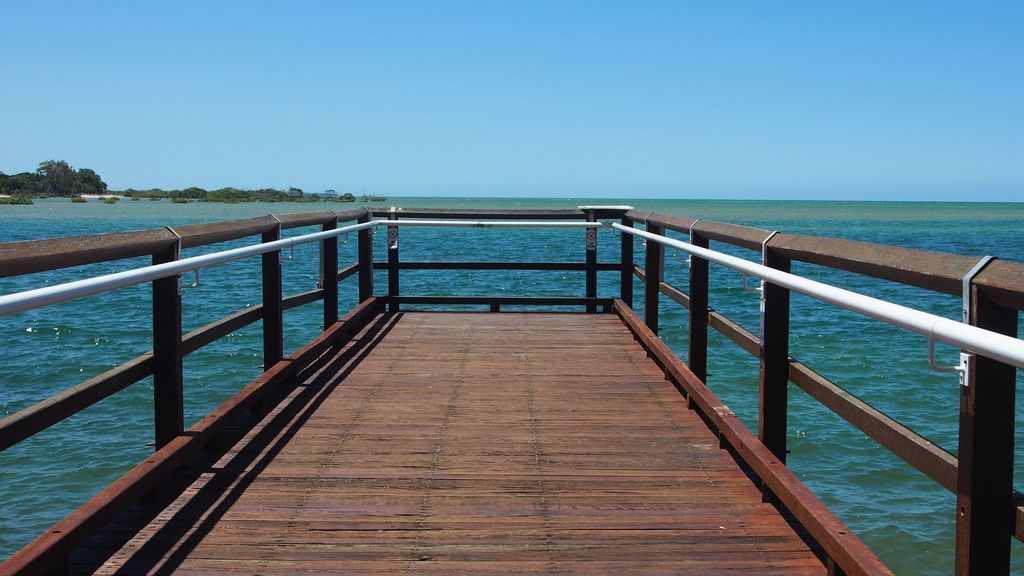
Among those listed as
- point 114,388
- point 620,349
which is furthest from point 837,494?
point 114,388

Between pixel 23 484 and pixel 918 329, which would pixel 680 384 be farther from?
pixel 23 484

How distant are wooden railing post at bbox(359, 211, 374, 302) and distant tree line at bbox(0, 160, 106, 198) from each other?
132m

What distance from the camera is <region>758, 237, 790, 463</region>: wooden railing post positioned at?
319 centimetres

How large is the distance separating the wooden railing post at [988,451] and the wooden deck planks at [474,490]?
2.58ft

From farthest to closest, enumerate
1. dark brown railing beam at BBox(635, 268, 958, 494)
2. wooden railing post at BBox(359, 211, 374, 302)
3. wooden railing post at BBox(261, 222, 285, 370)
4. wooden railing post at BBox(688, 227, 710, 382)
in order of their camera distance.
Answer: wooden railing post at BBox(359, 211, 374, 302) → wooden railing post at BBox(261, 222, 285, 370) → wooden railing post at BBox(688, 227, 710, 382) → dark brown railing beam at BBox(635, 268, 958, 494)

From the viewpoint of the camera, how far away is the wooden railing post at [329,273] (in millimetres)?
6012

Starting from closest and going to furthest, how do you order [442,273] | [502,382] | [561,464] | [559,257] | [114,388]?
[114,388] < [561,464] < [502,382] < [442,273] < [559,257]

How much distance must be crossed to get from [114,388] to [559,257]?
3054 centimetres

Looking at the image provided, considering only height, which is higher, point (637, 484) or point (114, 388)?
point (114, 388)

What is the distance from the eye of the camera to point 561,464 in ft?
11.7

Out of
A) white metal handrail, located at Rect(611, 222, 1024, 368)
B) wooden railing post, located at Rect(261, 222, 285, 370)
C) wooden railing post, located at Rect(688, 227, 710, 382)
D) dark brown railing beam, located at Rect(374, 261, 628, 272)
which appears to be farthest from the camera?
dark brown railing beam, located at Rect(374, 261, 628, 272)

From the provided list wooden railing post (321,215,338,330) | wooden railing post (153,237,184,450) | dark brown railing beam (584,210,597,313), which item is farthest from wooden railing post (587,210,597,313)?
wooden railing post (153,237,184,450)

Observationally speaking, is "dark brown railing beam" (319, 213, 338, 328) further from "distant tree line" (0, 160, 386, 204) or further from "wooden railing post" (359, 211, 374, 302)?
"distant tree line" (0, 160, 386, 204)

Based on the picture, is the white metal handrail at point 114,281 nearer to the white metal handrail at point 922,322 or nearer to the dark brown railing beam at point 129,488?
the dark brown railing beam at point 129,488
